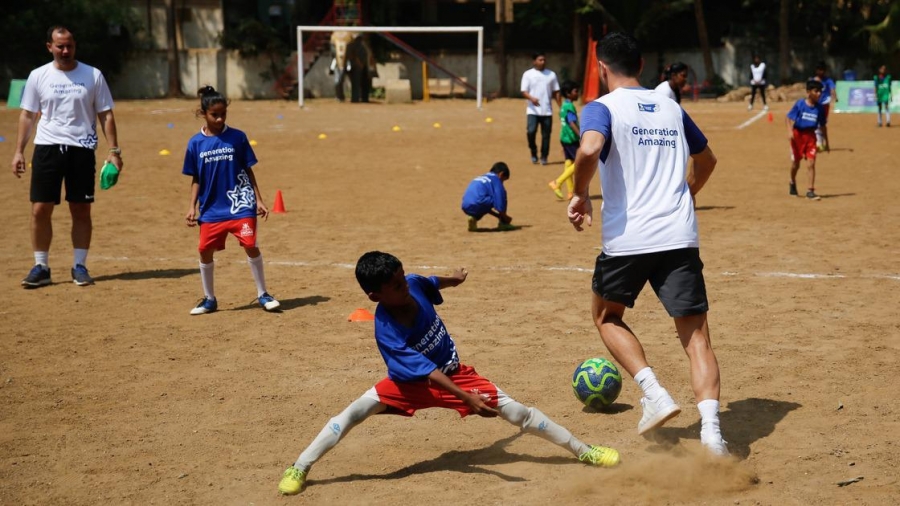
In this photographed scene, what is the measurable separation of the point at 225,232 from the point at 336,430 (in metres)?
3.81

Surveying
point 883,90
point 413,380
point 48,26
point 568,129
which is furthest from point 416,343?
point 48,26

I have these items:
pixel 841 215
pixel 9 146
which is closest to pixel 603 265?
pixel 841 215

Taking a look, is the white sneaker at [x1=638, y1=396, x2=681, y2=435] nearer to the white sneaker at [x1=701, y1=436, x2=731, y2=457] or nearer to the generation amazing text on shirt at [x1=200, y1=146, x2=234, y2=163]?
the white sneaker at [x1=701, y1=436, x2=731, y2=457]

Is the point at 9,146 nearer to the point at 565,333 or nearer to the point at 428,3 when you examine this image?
the point at 565,333

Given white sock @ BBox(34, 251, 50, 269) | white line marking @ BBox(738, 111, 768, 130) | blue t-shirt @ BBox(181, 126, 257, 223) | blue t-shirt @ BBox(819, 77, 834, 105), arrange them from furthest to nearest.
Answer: white line marking @ BBox(738, 111, 768, 130), blue t-shirt @ BBox(819, 77, 834, 105), white sock @ BBox(34, 251, 50, 269), blue t-shirt @ BBox(181, 126, 257, 223)

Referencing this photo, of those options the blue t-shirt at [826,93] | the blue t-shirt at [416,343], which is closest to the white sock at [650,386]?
the blue t-shirt at [416,343]

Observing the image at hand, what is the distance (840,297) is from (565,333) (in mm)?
2564

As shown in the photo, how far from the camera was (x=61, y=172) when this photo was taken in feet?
32.2

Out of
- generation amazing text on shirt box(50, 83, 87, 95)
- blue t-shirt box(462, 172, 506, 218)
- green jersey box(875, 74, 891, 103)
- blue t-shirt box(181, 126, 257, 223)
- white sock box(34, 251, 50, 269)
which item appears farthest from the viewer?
green jersey box(875, 74, 891, 103)

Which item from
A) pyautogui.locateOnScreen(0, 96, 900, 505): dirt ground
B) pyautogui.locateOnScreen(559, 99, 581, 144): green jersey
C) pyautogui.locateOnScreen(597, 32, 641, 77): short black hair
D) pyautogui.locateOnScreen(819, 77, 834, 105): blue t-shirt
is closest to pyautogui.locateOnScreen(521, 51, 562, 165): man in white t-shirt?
pyautogui.locateOnScreen(559, 99, 581, 144): green jersey

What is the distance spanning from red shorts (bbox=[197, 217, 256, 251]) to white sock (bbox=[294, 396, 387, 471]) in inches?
144

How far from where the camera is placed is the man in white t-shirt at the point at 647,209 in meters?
5.12

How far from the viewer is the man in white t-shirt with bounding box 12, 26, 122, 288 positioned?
9719mm

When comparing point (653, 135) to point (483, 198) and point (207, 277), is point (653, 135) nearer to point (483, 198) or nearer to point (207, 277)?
point (207, 277)
